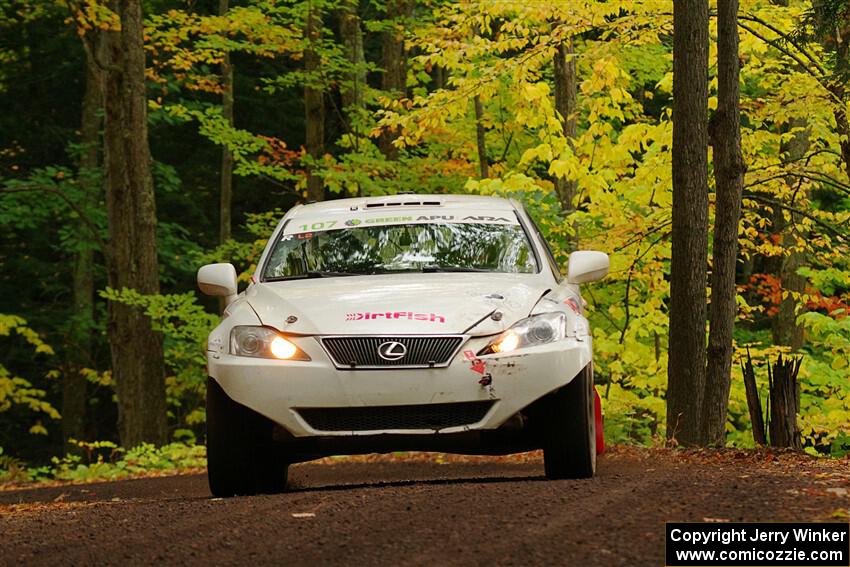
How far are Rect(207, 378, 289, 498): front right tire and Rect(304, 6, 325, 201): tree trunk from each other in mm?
16673

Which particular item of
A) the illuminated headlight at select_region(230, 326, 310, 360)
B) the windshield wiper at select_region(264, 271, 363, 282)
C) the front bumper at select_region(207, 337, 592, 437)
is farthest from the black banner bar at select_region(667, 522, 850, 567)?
the windshield wiper at select_region(264, 271, 363, 282)

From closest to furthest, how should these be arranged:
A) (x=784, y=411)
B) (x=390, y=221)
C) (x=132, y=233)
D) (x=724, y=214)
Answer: (x=390, y=221)
(x=784, y=411)
(x=724, y=214)
(x=132, y=233)

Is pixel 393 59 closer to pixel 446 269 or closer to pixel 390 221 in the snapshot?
pixel 390 221

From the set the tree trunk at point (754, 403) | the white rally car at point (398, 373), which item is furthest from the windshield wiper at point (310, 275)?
the tree trunk at point (754, 403)

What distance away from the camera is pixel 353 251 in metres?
8.48

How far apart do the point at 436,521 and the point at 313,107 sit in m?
19.8

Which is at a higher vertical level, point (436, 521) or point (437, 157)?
point (437, 157)

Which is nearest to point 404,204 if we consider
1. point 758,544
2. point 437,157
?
point 758,544

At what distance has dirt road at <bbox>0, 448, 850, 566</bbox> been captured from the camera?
16.1ft

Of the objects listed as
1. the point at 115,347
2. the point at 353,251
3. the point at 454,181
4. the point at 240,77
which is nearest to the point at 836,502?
the point at 353,251

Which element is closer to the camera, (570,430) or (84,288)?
(570,430)

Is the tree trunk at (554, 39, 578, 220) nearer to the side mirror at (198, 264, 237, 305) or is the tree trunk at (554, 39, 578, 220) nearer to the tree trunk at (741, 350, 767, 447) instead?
the tree trunk at (741, 350, 767, 447)

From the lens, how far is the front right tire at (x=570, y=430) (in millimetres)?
7195

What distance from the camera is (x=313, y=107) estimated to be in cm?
2466
